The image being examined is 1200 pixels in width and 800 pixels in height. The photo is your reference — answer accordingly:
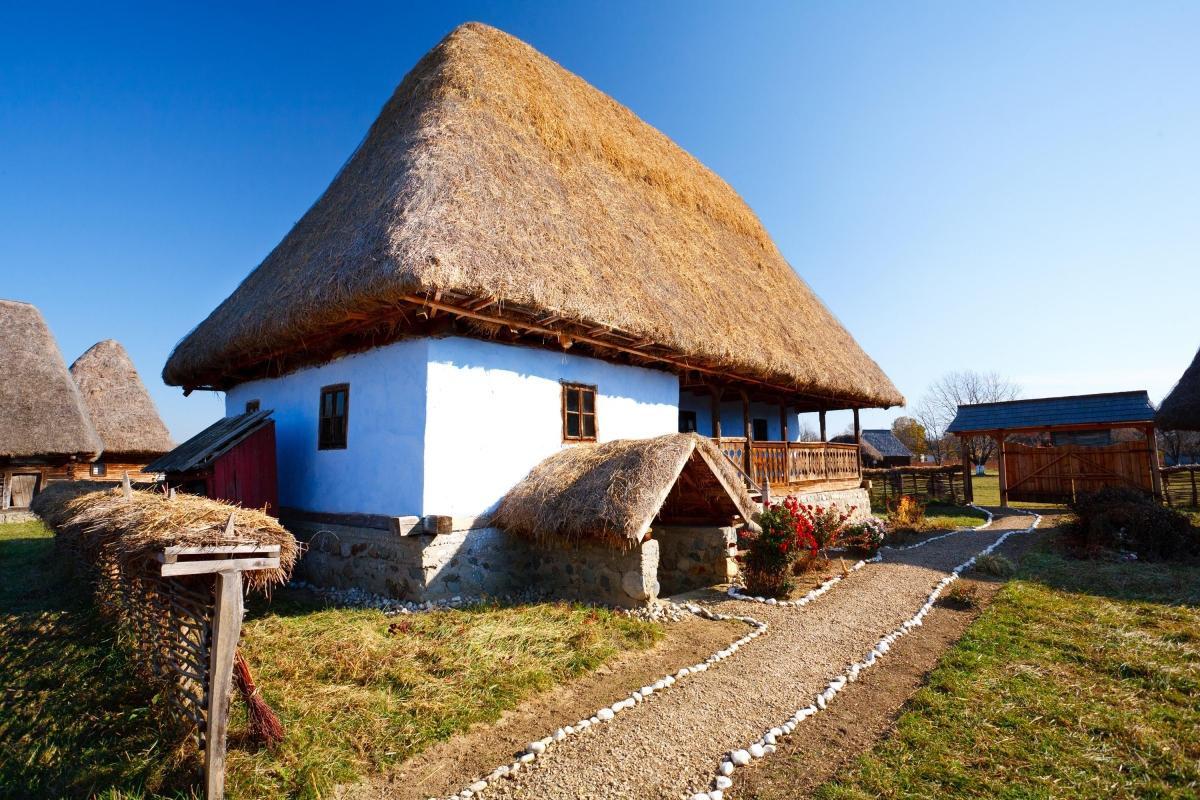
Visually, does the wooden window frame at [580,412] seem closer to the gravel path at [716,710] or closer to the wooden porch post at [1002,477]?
the gravel path at [716,710]

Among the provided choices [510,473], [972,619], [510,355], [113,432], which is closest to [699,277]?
[510,355]

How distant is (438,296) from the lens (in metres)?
6.61

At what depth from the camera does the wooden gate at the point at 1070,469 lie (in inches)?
624

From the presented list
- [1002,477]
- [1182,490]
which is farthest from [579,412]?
[1182,490]

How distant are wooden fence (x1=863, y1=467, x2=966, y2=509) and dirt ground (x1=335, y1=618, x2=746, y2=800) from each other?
54.0ft

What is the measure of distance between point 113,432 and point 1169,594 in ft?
90.3

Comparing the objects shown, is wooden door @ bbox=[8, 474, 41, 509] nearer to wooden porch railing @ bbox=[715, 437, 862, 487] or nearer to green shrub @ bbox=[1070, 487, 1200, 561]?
wooden porch railing @ bbox=[715, 437, 862, 487]

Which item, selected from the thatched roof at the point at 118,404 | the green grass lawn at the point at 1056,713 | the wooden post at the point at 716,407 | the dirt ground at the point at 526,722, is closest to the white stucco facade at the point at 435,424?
the wooden post at the point at 716,407

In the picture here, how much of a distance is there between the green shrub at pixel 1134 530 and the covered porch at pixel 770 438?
196 inches

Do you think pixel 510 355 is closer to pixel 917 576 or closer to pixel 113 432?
pixel 917 576

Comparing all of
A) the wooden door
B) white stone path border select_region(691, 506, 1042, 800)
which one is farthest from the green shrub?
the wooden door

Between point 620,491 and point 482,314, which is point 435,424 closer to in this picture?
point 482,314

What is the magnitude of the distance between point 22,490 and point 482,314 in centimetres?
1866

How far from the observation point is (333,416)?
8859 mm
